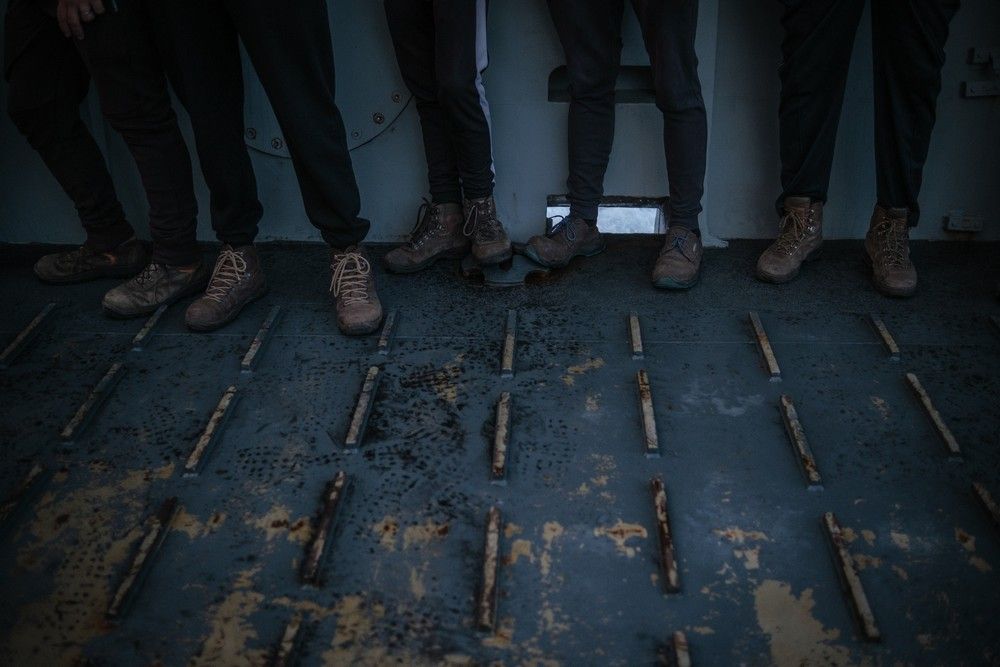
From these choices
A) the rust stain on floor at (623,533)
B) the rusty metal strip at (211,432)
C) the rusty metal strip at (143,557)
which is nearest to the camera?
the rusty metal strip at (143,557)

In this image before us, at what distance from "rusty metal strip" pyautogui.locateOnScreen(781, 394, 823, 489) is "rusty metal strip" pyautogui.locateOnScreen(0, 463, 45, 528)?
1899 millimetres

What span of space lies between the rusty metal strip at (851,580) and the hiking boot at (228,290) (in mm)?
1921

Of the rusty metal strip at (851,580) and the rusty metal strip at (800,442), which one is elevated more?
the rusty metal strip at (800,442)

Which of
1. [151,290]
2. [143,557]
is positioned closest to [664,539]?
[143,557]

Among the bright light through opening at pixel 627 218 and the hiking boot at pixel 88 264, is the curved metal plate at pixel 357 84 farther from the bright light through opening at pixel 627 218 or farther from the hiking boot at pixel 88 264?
the bright light through opening at pixel 627 218

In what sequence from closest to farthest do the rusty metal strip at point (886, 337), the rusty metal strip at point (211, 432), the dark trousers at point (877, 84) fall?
the rusty metal strip at point (211, 432) → the rusty metal strip at point (886, 337) → the dark trousers at point (877, 84)

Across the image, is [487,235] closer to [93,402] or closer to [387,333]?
[387,333]

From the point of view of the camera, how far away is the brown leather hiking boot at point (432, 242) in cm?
288

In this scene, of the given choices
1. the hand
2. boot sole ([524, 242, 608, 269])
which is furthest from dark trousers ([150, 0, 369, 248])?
boot sole ([524, 242, 608, 269])

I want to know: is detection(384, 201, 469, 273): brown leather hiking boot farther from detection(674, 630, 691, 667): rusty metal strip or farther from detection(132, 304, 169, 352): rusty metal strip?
detection(674, 630, 691, 667): rusty metal strip

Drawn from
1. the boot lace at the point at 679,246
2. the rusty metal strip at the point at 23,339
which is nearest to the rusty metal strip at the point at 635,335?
the boot lace at the point at 679,246

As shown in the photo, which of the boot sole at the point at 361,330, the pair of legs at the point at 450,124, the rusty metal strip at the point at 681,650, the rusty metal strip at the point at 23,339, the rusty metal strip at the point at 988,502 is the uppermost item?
the pair of legs at the point at 450,124

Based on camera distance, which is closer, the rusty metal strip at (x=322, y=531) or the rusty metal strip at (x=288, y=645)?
the rusty metal strip at (x=288, y=645)

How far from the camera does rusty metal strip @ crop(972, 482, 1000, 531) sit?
5.61 ft
